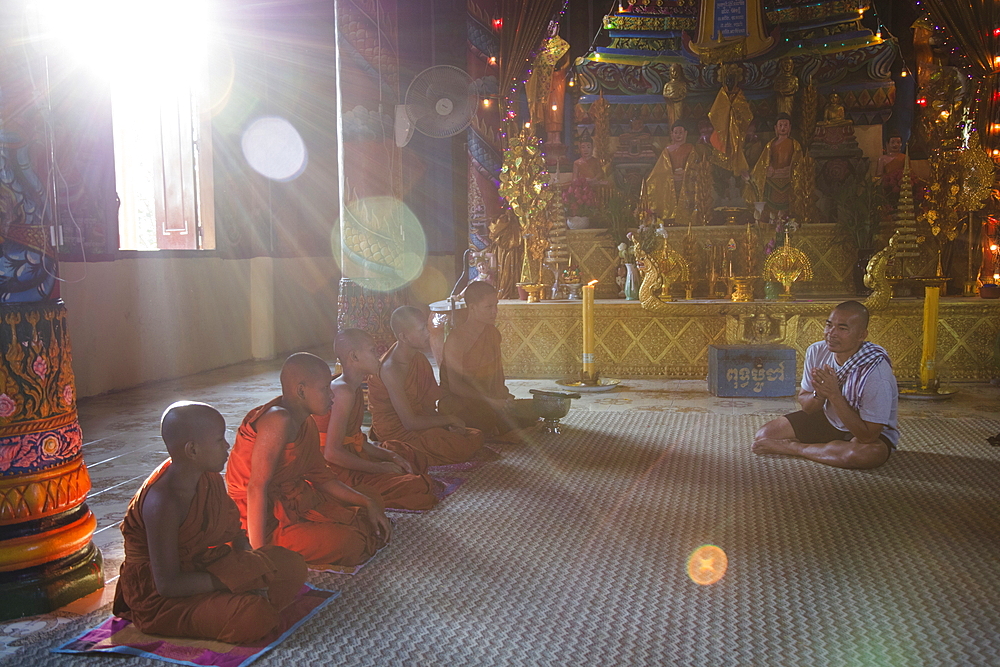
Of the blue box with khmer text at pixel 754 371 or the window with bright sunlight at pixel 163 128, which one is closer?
the blue box with khmer text at pixel 754 371

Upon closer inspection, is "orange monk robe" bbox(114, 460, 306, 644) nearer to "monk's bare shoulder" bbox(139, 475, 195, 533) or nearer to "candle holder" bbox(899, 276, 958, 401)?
"monk's bare shoulder" bbox(139, 475, 195, 533)

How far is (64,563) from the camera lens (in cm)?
279

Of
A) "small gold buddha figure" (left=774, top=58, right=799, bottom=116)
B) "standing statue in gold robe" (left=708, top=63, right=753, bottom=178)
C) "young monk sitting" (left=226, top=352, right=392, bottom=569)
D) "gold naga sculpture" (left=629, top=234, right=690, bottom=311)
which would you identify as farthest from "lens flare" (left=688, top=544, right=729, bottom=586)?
"small gold buddha figure" (left=774, top=58, right=799, bottom=116)

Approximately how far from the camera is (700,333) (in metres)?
7.35

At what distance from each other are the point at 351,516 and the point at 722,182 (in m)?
8.18

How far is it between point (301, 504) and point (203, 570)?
2.34 feet

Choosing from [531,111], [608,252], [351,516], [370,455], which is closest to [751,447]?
[370,455]

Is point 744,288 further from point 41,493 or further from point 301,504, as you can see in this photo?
point 41,493

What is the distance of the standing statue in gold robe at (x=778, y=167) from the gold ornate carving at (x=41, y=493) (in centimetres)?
848

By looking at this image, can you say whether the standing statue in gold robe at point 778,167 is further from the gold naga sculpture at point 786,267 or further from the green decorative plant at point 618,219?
the gold naga sculpture at point 786,267

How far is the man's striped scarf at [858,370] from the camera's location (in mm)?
4270

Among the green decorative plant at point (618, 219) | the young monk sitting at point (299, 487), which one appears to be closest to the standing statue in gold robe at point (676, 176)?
the green decorative plant at point (618, 219)

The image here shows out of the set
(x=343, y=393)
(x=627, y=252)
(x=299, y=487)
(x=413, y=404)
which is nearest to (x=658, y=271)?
(x=627, y=252)

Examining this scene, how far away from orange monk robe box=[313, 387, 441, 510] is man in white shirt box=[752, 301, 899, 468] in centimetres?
214
